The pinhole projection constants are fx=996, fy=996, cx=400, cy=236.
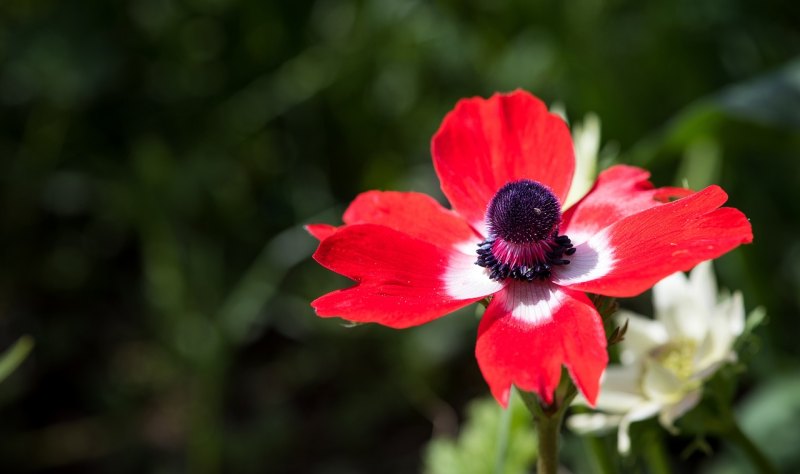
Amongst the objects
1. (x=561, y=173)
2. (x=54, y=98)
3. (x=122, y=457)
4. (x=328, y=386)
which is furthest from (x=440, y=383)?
(x=561, y=173)

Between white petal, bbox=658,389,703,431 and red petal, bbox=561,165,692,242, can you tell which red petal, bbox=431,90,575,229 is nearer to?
red petal, bbox=561,165,692,242

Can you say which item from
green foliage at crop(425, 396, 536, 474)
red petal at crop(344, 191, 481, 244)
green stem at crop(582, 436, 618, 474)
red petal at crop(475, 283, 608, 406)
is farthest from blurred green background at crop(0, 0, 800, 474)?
red petal at crop(475, 283, 608, 406)

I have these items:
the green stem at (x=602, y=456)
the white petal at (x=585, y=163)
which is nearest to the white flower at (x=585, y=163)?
the white petal at (x=585, y=163)

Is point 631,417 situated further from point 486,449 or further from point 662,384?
point 486,449

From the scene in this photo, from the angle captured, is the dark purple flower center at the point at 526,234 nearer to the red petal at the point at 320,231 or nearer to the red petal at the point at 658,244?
the red petal at the point at 658,244

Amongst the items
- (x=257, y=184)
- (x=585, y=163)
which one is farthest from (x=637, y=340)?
(x=257, y=184)

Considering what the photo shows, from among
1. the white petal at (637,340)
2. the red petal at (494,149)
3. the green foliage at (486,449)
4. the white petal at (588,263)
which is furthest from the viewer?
the green foliage at (486,449)
